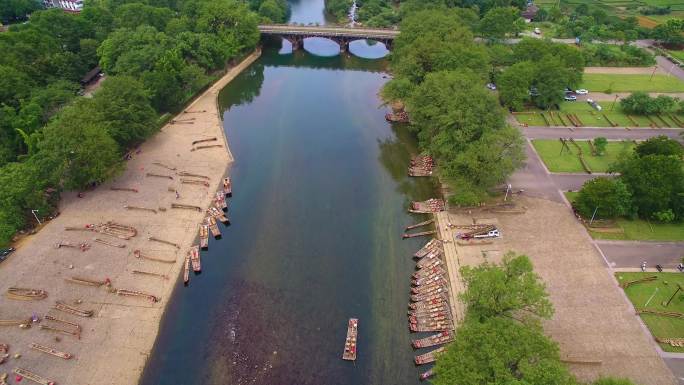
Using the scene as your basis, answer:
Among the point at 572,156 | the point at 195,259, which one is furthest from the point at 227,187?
the point at 572,156

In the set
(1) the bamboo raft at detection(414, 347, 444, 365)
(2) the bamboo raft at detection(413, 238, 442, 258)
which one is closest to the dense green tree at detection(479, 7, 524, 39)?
Result: (2) the bamboo raft at detection(413, 238, 442, 258)

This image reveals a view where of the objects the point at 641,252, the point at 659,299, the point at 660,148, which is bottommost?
the point at 659,299

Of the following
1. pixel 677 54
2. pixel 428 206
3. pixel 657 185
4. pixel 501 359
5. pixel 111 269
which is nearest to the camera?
pixel 501 359

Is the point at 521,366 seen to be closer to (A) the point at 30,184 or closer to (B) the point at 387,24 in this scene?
(A) the point at 30,184

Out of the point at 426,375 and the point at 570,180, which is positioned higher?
the point at 570,180

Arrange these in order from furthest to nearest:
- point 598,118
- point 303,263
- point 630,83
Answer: point 630,83 → point 598,118 → point 303,263

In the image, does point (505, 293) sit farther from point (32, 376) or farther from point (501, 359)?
point (32, 376)

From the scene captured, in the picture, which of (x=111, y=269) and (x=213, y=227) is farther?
(x=213, y=227)
